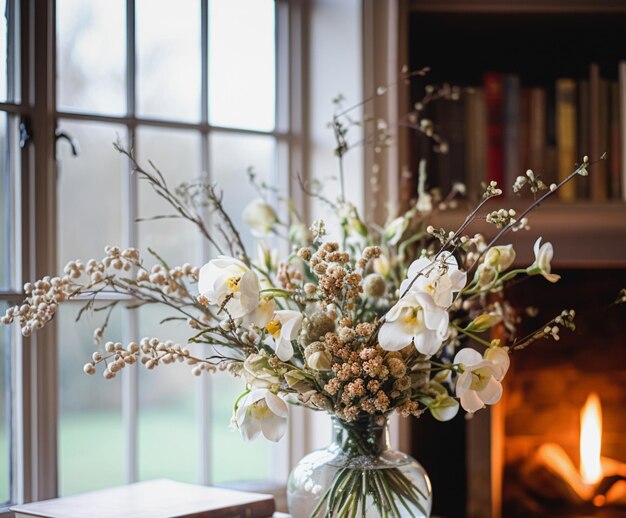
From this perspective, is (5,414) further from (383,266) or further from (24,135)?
(383,266)

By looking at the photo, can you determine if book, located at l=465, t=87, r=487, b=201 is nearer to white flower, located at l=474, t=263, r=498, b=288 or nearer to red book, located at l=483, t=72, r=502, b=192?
red book, located at l=483, t=72, r=502, b=192

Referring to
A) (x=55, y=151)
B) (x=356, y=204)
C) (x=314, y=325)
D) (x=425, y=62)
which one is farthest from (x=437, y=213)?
(x=55, y=151)

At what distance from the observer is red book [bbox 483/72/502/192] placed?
1.78 metres

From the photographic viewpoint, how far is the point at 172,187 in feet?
5.92

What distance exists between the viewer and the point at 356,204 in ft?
5.88

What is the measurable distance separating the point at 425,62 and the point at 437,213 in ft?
1.50

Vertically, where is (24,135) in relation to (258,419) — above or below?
above

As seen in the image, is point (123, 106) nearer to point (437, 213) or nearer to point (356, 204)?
point (356, 204)

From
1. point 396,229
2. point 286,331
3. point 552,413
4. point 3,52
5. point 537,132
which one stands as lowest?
point 552,413

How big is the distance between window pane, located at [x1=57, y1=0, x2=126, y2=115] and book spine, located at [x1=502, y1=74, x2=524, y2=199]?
0.78 metres

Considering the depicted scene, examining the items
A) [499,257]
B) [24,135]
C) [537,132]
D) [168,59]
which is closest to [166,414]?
[24,135]

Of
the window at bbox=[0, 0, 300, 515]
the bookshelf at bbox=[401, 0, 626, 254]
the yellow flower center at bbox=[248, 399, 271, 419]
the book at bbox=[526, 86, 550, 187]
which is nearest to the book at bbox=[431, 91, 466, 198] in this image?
the bookshelf at bbox=[401, 0, 626, 254]

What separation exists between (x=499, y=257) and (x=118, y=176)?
824mm

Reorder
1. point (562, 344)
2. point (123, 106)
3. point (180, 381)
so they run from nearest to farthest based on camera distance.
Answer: point (123, 106)
point (180, 381)
point (562, 344)
